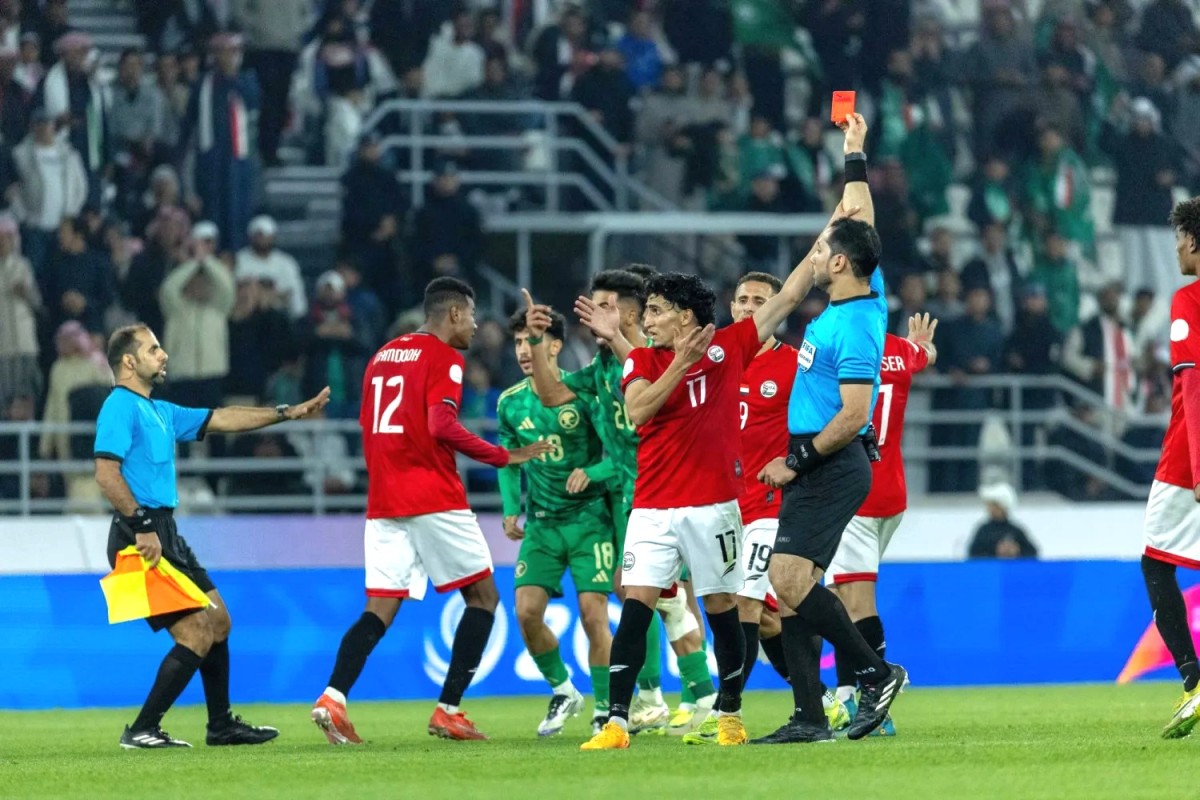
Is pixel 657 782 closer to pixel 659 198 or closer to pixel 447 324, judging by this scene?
pixel 447 324

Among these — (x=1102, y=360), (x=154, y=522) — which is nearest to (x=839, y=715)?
(x=154, y=522)

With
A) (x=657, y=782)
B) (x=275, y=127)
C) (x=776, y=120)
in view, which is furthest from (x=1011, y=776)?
(x=776, y=120)

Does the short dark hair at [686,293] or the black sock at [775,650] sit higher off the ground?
the short dark hair at [686,293]

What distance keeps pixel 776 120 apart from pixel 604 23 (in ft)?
7.38

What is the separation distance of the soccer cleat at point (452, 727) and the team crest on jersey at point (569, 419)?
1694 millimetres

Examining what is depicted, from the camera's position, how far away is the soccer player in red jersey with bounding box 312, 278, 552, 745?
10609mm

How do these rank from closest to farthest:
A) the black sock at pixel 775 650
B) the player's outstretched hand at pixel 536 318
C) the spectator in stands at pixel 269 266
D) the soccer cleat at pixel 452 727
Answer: the player's outstretched hand at pixel 536 318
the soccer cleat at pixel 452 727
the black sock at pixel 775 650
the spectator in stands at pixel 269 266

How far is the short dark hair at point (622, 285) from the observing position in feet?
33.4

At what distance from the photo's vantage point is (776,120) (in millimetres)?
22234

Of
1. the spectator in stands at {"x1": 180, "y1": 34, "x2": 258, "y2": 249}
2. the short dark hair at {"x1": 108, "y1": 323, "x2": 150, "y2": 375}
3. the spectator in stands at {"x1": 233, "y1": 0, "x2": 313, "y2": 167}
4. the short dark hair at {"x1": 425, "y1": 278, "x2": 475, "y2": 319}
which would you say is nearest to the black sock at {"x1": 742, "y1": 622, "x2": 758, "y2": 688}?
the short dark hair at {"x1": 425, "y1": 278, "x2": 475, "y2": 319}

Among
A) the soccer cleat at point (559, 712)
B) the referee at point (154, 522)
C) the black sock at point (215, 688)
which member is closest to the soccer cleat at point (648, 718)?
the soccer cleat at point (559, 712)

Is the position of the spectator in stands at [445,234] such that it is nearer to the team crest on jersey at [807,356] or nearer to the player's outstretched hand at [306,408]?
the player's outstretched hand at [306,408]

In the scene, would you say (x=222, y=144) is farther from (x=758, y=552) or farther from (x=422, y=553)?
(x=758, y=552)

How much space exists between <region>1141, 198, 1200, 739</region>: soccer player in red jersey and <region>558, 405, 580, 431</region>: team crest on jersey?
3210mm
